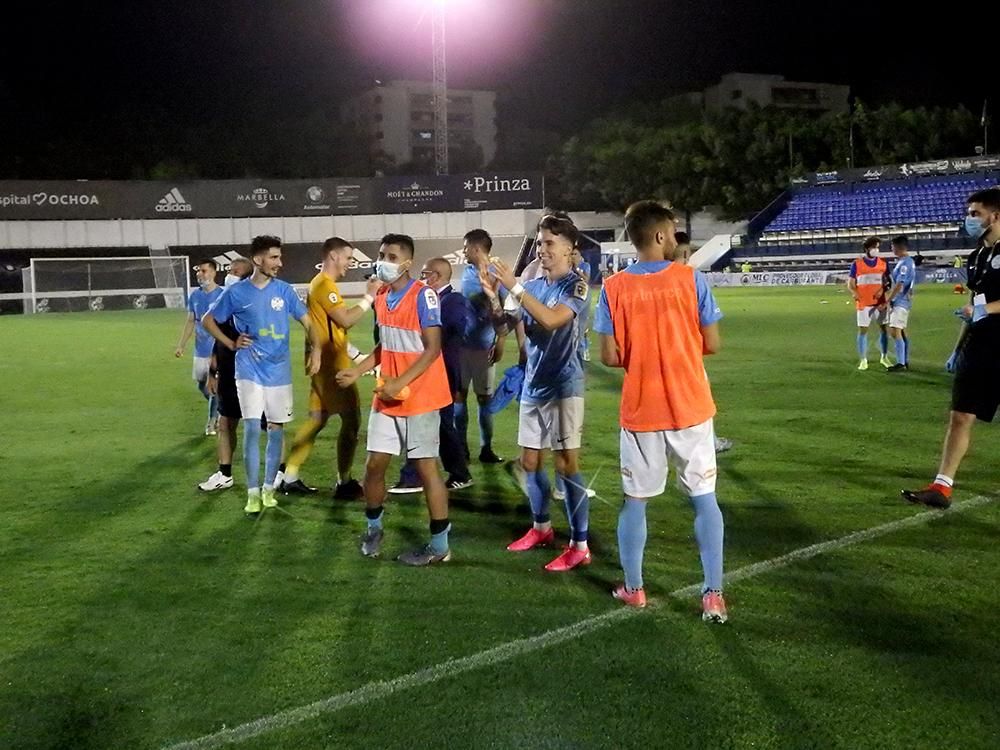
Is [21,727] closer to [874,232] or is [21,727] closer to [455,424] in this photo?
[455,424]

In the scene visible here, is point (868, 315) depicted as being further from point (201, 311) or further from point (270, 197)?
point (270, 197)

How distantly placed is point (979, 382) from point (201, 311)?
7.12 meters

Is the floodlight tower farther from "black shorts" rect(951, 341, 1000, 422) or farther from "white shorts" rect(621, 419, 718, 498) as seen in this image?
"white shorts" rect(621, 419, 718, 498)

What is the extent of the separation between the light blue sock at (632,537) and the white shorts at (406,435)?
4.01 ft

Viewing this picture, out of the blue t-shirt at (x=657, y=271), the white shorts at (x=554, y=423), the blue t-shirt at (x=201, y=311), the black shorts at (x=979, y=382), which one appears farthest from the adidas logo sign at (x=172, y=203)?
the blue t-shirt at (x=657, y=271)

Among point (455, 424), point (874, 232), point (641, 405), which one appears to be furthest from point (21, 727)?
point (874, 232)

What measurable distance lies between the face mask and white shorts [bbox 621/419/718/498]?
163 centimetres

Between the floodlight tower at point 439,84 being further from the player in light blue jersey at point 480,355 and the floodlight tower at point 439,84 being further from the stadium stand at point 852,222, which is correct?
the player in light blue jersey at point 480,355

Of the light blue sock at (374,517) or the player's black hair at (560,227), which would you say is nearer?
the player's black hair at (560,227)

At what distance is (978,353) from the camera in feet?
19.5

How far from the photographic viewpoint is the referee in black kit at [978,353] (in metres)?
5.89

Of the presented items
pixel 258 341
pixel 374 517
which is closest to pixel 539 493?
pixel 374 517

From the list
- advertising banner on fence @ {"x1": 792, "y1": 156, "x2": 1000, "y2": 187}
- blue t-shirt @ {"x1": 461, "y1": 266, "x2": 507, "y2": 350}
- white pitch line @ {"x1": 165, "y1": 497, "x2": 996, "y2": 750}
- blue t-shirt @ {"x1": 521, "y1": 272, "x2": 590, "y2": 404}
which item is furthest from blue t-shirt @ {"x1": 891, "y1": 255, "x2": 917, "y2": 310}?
advertising banner on fence @ {"x1": 792, "y1": 156, "x2": 1000, "y2": 187}

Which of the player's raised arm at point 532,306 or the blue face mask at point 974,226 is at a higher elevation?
the blue face mask at point 974,226
